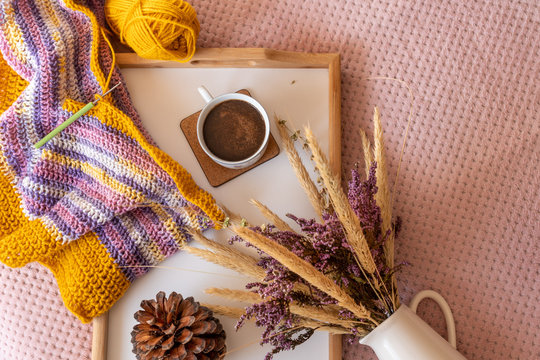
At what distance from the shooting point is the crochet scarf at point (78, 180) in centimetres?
61

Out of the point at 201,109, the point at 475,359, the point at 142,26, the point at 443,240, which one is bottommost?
the point at 475,359

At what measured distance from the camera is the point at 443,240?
0.67 m

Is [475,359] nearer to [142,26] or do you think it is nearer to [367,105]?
[367,105]

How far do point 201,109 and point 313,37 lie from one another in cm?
23

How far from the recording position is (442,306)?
0.65m

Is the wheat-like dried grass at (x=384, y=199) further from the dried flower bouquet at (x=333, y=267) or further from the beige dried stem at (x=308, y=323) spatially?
the beige dried stem at (x=308, y=323)

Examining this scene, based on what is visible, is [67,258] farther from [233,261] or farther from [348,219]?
[348,219]

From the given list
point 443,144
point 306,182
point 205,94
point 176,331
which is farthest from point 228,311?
point 443,144

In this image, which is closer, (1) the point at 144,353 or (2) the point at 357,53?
(1) the point at 144,353

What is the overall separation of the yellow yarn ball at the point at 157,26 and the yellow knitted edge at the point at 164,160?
6cm

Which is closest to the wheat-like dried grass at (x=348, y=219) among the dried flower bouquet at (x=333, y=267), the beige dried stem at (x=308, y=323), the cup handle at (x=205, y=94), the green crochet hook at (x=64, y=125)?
the dried flower bouquet at (x=333, y=267)

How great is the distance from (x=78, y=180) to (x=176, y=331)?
0.26 meters

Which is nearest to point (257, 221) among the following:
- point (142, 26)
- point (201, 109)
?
point (201, 109)

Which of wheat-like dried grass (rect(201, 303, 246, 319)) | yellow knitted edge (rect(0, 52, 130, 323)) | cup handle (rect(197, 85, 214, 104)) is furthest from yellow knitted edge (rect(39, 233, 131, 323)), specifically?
cup handle (rect(197, 85, 214, 104))
